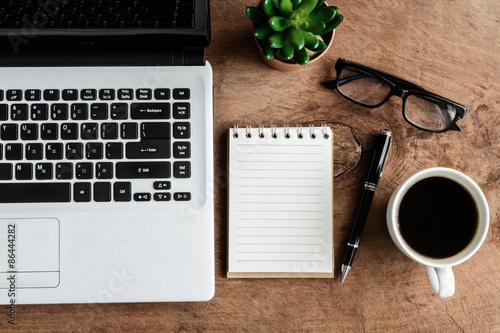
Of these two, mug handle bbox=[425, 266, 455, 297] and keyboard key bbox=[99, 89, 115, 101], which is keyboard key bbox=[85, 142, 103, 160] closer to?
keyboard key bbox=[99, 89, 115, 101]

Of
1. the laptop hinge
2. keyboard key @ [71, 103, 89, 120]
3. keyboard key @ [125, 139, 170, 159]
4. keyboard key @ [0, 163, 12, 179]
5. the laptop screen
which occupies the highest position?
the laptop screen

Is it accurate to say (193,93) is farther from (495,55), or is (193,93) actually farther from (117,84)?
(495,55)

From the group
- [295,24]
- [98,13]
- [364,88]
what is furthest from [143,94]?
[364,88]

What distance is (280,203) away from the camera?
689mm

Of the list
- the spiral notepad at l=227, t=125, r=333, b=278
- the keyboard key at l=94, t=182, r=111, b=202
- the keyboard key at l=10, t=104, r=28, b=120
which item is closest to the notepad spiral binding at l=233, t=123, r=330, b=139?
the spiral notepad at l=227, t=125, r=333, b=278

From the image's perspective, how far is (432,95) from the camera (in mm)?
684

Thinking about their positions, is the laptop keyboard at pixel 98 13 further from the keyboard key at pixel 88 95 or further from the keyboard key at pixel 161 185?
the keyboard key at pixel 161 185

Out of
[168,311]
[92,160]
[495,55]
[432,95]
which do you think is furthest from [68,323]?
[495,55]

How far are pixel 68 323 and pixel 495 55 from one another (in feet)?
2.67

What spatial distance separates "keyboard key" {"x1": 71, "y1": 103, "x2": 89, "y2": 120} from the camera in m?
0.63

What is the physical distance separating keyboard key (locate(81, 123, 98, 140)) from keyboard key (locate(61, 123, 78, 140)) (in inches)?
0.4

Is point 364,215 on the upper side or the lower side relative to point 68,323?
upper

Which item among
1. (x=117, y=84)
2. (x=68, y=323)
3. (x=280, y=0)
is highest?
(x=280, y=0)

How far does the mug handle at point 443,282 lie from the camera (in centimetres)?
61
